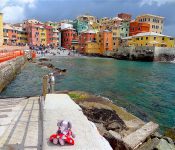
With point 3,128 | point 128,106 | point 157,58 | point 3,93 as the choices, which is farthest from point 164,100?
point 157,58

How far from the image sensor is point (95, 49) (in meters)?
105

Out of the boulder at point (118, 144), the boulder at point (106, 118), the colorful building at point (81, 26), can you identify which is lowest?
the boulder at point (106, 118)

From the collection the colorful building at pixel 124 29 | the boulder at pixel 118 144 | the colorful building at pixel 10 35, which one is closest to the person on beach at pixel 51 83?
the boulder at pixel 118 144

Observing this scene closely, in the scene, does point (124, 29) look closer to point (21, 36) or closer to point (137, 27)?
point (137, 27)

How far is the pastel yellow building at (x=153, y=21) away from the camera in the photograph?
108500mm

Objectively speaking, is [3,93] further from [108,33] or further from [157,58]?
[108,33]

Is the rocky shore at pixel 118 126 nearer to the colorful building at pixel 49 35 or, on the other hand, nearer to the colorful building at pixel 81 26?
the colorful building at pixel 49 35

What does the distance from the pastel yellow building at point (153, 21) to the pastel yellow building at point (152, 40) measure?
888 inches

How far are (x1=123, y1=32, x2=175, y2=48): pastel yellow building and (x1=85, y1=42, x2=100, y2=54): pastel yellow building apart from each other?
697 inches

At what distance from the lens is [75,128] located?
5367mm

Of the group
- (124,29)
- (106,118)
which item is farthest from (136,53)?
(106,118)

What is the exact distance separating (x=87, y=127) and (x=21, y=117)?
3.89 metres

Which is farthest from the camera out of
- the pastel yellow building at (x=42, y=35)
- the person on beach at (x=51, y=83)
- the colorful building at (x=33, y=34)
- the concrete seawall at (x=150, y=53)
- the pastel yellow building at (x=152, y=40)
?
the pastel yellow building at (x=42, y=35)

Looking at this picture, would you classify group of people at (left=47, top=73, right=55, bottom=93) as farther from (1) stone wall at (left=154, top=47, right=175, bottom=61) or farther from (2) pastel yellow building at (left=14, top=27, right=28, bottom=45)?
(2) pastel yellow building at (left=14, top=27, right=28, bottom=45)
